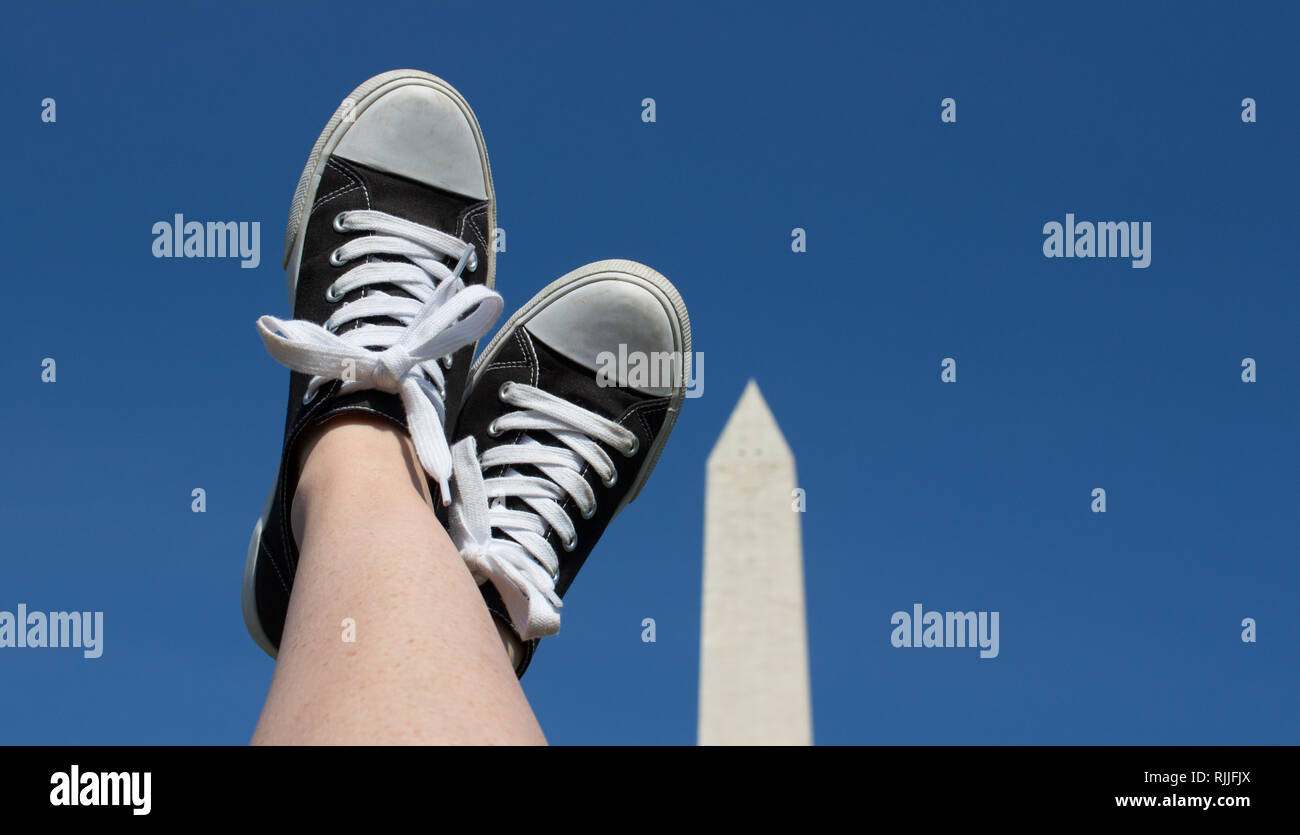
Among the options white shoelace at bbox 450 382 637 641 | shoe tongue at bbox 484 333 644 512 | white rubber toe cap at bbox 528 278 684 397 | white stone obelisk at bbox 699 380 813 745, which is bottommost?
white stone obelisk at bbox 699 380 813 745

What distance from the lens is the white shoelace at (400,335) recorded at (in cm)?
181

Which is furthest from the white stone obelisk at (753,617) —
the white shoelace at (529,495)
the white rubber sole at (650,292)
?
the white shoelace at (529,495)

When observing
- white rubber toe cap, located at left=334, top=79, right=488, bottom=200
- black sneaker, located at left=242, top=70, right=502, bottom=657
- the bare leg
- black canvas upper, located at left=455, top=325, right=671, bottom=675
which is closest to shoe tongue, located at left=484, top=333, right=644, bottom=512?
black canvas upper, located at left=455, top=325, right=671, bottom=675

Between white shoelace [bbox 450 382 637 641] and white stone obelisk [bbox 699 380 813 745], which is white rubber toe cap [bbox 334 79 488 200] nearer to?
white shoelace [bbox 450 382 637 641]

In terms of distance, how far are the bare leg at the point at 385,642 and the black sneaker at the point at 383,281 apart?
0.23 m

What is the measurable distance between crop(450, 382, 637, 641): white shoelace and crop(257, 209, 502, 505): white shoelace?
6.0 inches

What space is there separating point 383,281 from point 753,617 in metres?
3.43

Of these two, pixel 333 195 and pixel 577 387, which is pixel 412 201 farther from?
pixel 577 387

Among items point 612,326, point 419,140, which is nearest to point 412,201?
point 419,140

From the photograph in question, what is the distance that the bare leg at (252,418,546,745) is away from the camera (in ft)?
3.27

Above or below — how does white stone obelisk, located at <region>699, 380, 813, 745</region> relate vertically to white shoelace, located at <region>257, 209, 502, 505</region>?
below

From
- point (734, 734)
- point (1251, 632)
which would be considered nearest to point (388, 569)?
point (1251, 632)

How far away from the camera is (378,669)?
1.06m
